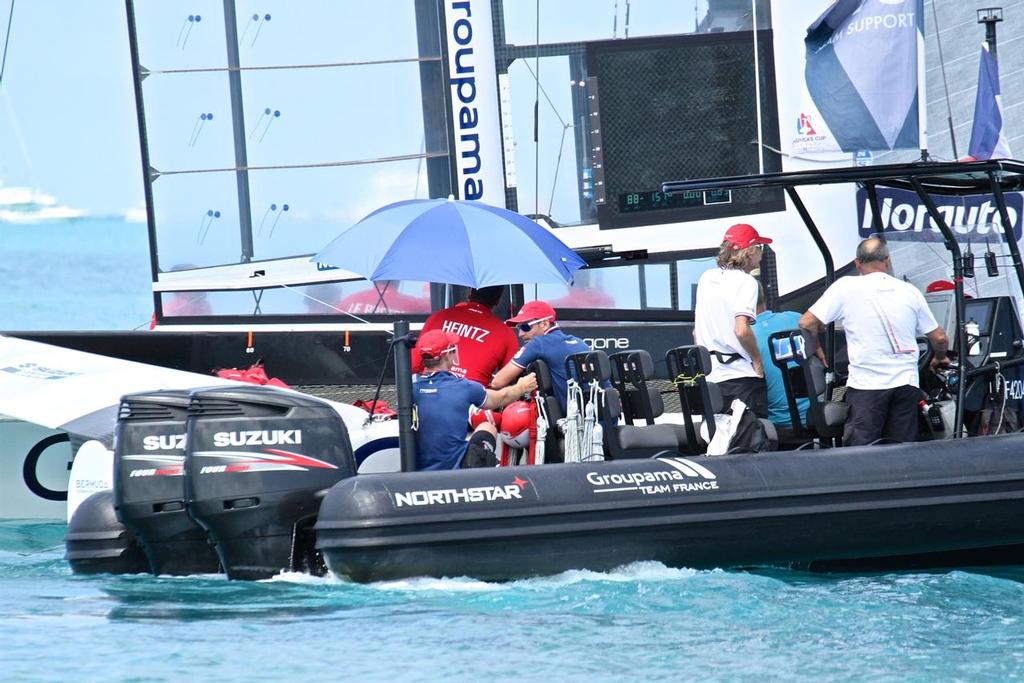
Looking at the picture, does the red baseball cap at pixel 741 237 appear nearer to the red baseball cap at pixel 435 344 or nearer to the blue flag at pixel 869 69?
the red baseball cap at pixel 435 344

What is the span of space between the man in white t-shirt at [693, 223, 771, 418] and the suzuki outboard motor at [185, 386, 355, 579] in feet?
5.80

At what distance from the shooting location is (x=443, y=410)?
6449 millimetres

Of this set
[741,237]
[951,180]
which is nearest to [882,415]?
[741,237]

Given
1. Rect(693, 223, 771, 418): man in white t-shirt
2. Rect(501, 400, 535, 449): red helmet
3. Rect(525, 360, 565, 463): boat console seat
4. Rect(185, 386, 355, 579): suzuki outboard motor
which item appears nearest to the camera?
Rect(185, 386, 355, 579): suzuki outboard motor

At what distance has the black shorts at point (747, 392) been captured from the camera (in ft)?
22.0

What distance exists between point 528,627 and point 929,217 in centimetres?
473

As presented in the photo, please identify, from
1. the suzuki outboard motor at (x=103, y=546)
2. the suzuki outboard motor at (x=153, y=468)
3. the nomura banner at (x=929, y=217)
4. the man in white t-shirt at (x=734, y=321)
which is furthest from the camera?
the nomura banner at (x=929, y=217)

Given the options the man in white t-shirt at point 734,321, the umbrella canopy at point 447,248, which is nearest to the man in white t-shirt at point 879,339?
the man in white t-shirt at point 734,321

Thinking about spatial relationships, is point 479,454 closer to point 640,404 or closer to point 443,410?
point 443,410

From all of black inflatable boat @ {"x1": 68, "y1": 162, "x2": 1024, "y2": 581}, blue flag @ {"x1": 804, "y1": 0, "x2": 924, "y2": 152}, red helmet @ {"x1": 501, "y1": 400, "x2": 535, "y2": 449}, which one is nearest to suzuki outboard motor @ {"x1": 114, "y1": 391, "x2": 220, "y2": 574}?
black inflatable boat @ {"x1": 68, "y1": 162, "x2": 1024, "y2": 581}

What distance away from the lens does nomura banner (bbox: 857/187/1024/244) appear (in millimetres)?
8742

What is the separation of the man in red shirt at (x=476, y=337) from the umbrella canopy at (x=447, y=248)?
0.36 meters

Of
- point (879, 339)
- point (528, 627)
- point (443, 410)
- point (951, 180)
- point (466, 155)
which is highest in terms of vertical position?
point (466, 155)

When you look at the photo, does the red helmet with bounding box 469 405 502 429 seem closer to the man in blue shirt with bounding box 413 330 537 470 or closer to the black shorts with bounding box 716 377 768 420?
the man in blue shirt with bounding box 413 330 537 470
